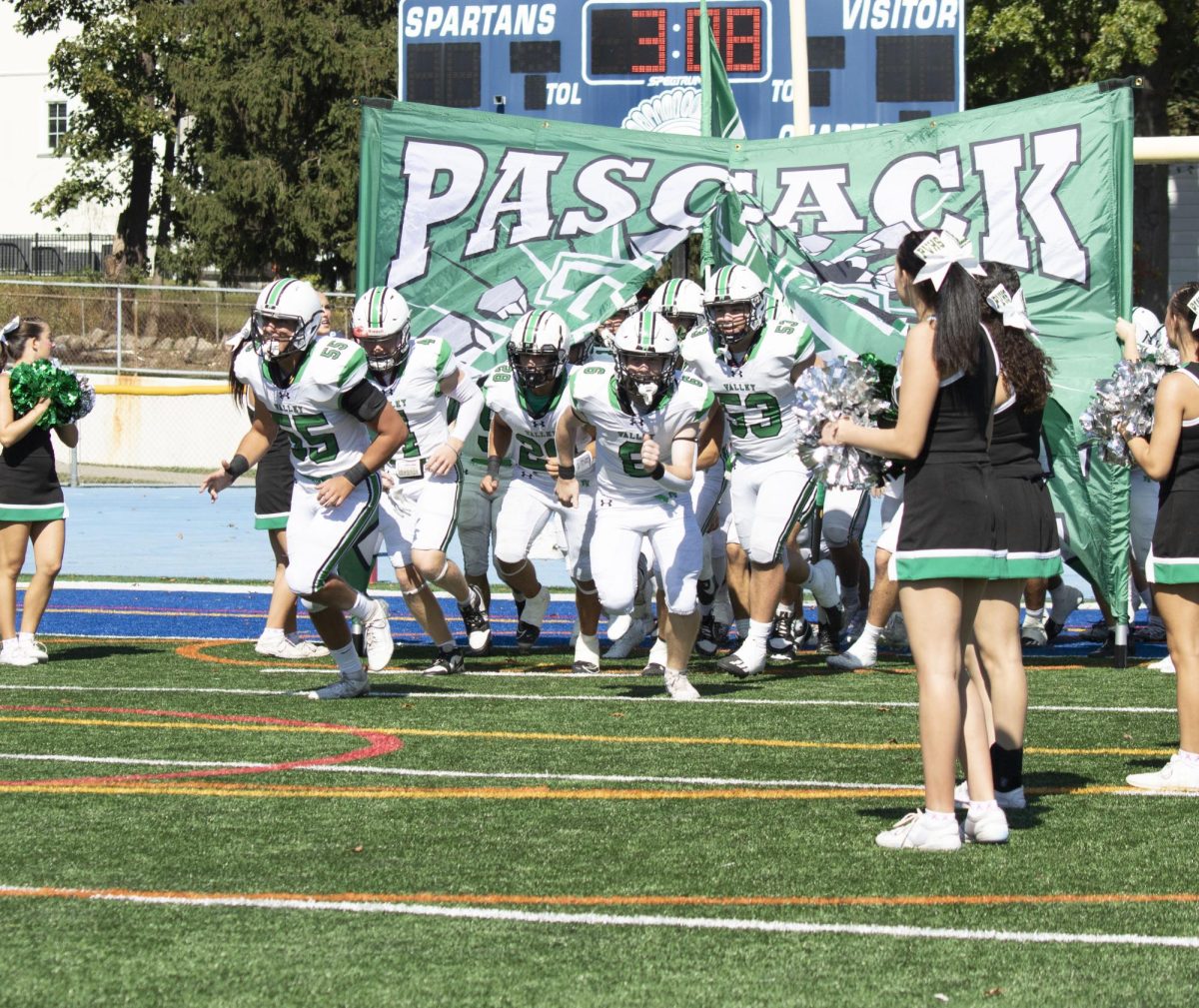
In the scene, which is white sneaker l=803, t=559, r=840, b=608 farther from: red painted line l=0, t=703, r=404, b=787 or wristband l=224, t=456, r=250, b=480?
red painted line l=0, t=703, r=404, b=787

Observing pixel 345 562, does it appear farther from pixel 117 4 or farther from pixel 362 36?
pixel 117 4

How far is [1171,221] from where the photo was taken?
32.5 m

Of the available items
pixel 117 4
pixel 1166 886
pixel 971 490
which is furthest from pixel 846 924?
pixel 117 4

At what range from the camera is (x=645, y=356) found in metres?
9.11

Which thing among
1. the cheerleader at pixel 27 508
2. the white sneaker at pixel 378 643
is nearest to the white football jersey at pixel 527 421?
the white sneaker at pixel 378 643

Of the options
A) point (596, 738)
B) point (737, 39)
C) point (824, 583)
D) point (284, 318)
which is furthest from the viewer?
point (737, 39)

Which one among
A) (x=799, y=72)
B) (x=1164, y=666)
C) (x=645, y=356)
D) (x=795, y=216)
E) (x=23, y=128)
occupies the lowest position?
(x=1164, y=666)

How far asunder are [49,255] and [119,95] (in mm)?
5567

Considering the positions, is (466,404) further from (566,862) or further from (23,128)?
(23,128)

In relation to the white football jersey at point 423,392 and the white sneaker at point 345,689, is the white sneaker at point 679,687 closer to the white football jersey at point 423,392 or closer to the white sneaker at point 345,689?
the white sneaker at point 345,689

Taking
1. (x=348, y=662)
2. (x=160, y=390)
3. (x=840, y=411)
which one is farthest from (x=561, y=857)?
(x=160, y=390)

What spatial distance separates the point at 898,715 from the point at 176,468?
18.3m

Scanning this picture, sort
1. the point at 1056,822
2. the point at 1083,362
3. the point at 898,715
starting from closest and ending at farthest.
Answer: the point at 1056,822 < the point at 898,715 < the point at 1083,362

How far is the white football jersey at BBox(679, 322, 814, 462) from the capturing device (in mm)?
10148
